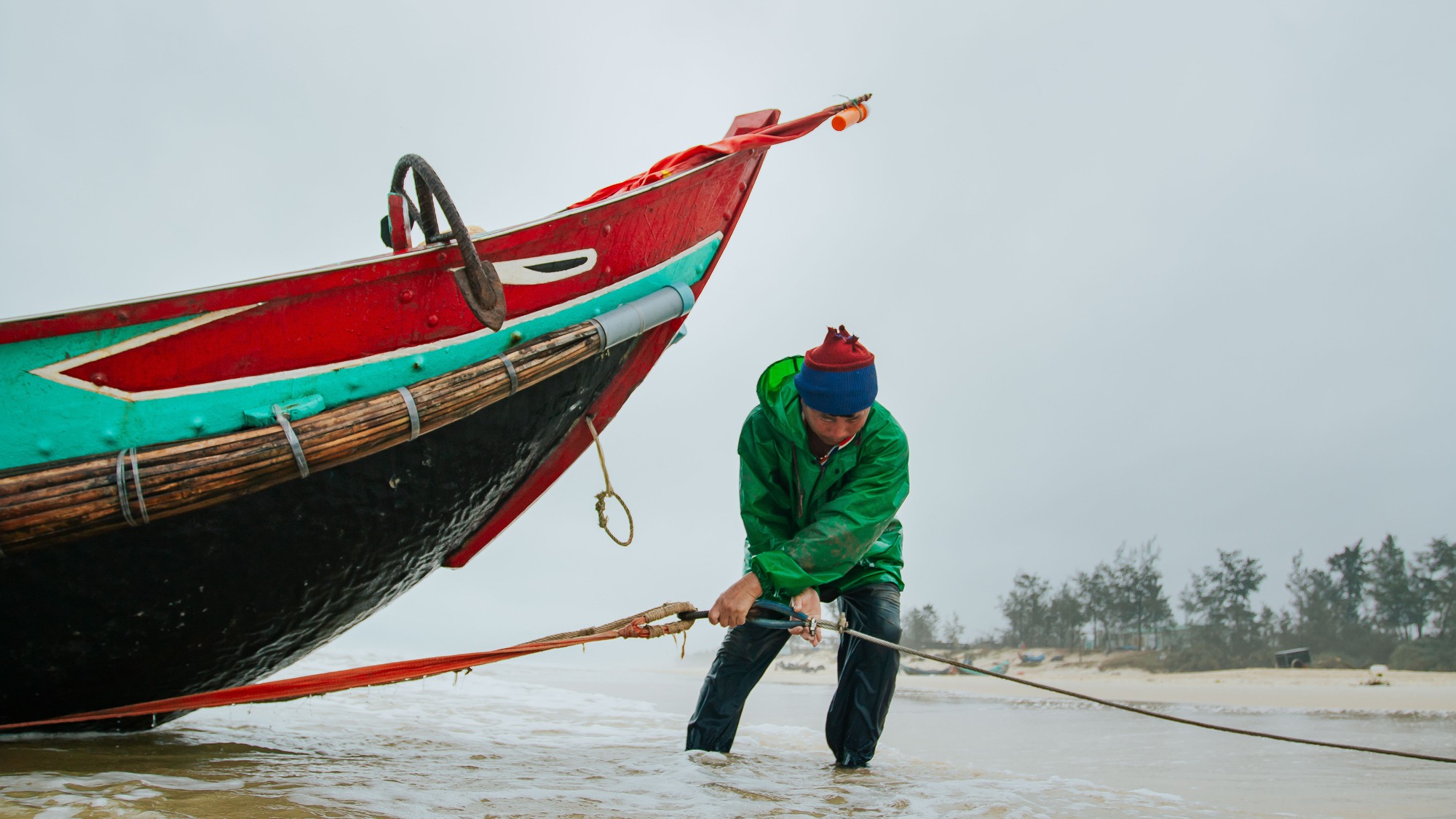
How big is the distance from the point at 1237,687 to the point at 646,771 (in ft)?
32.3

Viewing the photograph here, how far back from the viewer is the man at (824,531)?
241 cm

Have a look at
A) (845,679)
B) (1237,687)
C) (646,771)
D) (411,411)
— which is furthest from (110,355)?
(1237,687)

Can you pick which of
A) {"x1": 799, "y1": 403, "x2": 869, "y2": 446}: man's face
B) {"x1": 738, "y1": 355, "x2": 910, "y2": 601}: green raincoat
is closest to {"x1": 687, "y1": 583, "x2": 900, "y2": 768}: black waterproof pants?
{"x1": 738, "y1": 355, "x2": 910, "y2": 601}: green raincoat

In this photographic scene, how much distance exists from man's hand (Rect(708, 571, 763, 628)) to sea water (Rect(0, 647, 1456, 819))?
425 mm

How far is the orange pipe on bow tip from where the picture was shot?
11.3ft

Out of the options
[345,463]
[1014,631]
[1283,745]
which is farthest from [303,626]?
[1014,631]

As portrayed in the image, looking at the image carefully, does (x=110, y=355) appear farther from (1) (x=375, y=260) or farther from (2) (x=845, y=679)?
(2) (x=845, y=679)

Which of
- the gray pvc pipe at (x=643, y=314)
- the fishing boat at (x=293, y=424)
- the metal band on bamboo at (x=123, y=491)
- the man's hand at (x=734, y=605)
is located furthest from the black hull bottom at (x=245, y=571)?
the man's hand at (x=734, y=605)

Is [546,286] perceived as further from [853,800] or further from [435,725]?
[435,725]

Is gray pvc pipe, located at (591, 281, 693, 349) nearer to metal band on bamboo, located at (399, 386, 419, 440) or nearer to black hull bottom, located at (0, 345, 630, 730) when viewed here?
black hull bottom, located at (0, 345, 630, 730)

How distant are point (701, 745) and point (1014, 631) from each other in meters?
17.3

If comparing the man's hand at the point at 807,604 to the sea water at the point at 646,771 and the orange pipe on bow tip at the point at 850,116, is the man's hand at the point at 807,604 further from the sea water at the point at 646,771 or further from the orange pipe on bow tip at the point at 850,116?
the orange pipe on bow tip at the point at 850,116

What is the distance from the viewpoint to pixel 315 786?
2104 mm

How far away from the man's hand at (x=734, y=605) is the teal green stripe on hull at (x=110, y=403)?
1.06 metres
